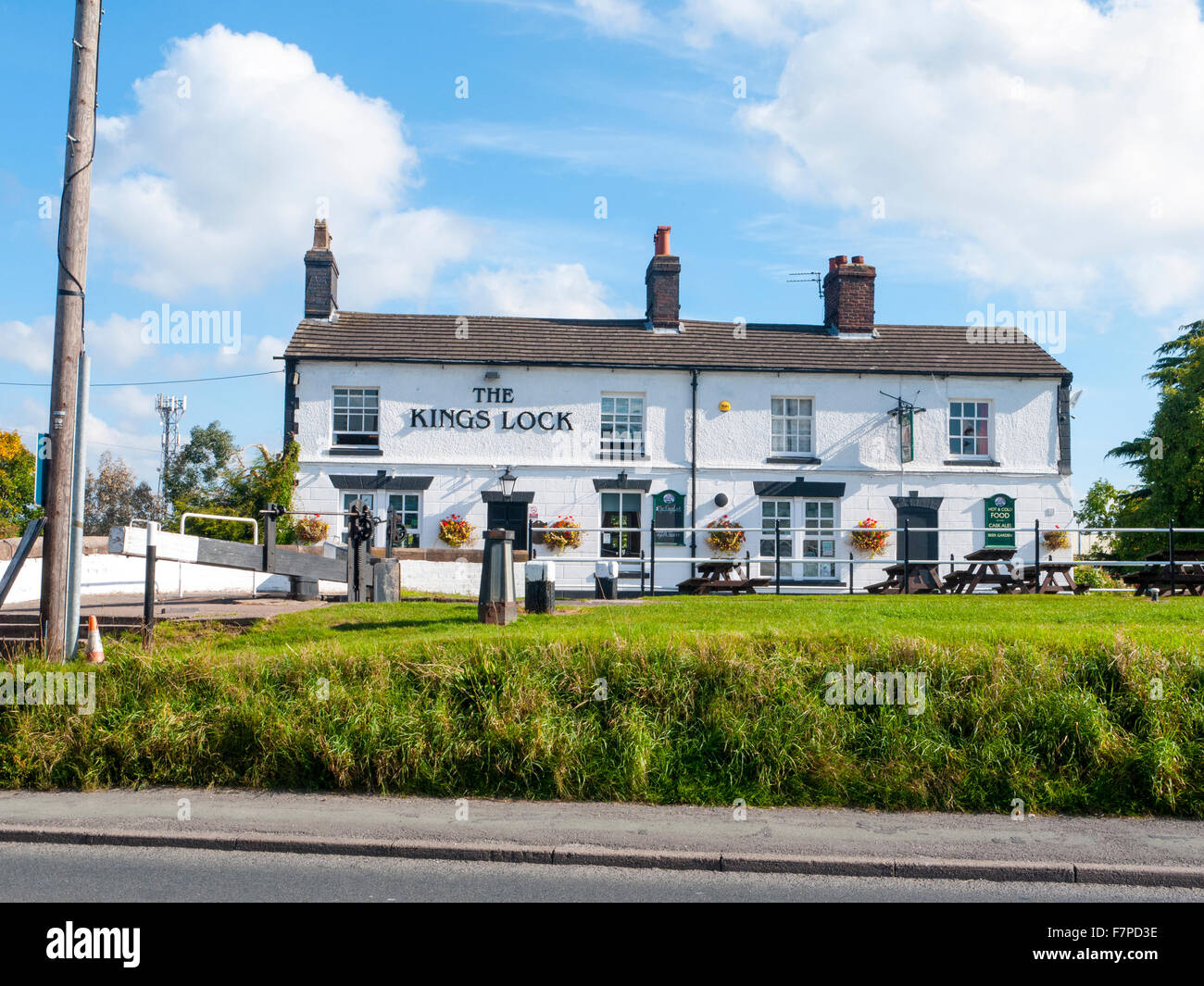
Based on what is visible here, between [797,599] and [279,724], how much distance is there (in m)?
8.51

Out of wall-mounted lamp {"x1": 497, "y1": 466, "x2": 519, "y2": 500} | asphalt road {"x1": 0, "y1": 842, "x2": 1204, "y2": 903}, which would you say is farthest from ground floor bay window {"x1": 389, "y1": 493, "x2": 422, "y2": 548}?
asphalt road {"x1": 0, "y1": 842, "x2": 1204, "y2": 903}

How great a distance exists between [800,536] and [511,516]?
733cm

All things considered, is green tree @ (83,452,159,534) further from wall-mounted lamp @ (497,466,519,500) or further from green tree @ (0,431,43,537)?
wall-mounted lamp @ (497,466,519,500)

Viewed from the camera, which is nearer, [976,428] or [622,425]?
[622,425]

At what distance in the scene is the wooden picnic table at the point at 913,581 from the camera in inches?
687

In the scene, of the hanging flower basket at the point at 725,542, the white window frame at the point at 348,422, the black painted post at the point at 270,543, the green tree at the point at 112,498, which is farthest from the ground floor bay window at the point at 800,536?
the green tree at the point at 112,498

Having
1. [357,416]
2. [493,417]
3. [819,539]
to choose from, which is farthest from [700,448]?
[357,416]

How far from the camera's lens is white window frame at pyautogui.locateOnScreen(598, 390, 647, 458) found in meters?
25.7

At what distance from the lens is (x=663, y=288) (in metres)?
27.5

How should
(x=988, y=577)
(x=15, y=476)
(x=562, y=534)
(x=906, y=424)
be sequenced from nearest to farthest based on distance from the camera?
(x=988, y=577)
(x=562, y=534)
(x=906, y=424)
(x=15, y=476)

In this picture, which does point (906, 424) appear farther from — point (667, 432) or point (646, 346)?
point (646, 346)

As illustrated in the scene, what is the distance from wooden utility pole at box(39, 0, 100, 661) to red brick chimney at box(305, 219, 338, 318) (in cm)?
1667

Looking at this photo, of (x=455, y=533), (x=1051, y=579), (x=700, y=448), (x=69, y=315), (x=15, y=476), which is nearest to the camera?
(x=69, y=315)
